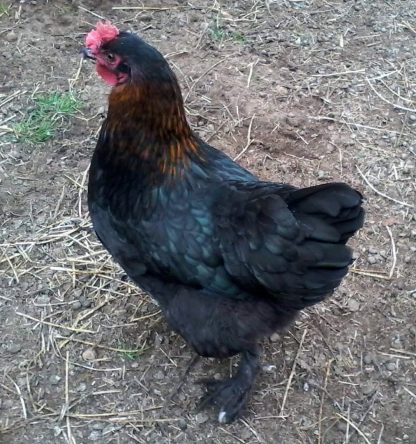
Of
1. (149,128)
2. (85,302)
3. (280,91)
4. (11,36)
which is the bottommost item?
(85,302)

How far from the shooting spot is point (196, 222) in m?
3.07

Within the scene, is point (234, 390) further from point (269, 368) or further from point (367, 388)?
point (367, 388)

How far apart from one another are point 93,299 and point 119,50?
4.94 feet

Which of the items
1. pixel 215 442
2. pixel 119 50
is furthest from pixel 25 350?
pixel 119 50

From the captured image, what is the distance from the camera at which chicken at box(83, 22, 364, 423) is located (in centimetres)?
279

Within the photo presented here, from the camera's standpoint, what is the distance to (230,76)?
496 centimetres

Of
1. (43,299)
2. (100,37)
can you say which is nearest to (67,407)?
(43,299)

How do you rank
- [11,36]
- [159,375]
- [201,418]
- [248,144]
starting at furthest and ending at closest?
1. [11,36]
2. [248,144]
3. [159,375]
4. [201,418]

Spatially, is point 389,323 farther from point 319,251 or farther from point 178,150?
point 178,150

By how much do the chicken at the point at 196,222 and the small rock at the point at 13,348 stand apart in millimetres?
812

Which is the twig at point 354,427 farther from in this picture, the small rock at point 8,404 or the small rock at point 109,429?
the small rock at point 8,404

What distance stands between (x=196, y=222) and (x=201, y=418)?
106 centimetres

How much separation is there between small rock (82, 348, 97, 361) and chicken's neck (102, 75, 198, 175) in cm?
110

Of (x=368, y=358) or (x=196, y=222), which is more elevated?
(x=196, y=222)
